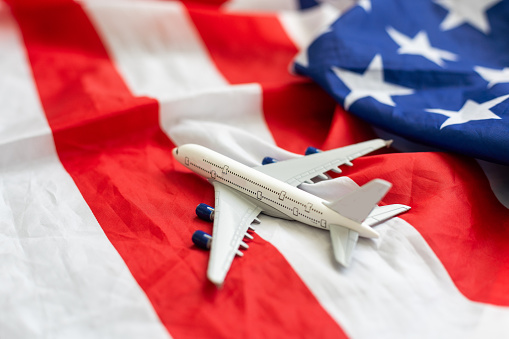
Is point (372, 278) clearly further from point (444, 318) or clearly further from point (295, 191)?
point (295, 191)

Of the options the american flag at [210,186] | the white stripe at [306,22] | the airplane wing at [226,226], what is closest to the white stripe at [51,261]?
the american flag at [210,186]

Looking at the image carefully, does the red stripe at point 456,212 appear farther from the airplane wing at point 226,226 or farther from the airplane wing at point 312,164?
the airplane wing at point 226,226

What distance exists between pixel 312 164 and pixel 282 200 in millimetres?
228

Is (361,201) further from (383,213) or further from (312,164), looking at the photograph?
(312,164)

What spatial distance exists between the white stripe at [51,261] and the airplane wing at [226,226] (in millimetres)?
209

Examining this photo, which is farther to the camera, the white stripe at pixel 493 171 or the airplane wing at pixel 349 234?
the white stripe at pixel 493 171

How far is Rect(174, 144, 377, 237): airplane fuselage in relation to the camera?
4.35 feet

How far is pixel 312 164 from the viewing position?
5.08 ft

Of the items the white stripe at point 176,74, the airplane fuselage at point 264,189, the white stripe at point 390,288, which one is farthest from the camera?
the white stripe at point 176,74

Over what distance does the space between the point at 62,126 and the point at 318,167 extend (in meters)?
1.03

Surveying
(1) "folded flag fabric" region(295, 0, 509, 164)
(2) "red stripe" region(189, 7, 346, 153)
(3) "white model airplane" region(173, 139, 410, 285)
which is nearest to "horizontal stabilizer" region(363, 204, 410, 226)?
(3) "white model airplane" region(173, 139, 410, 285)

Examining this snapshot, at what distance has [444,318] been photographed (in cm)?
114

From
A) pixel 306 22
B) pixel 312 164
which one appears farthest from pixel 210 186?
pixel 306 22

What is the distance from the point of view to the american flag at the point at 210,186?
1.15 m
